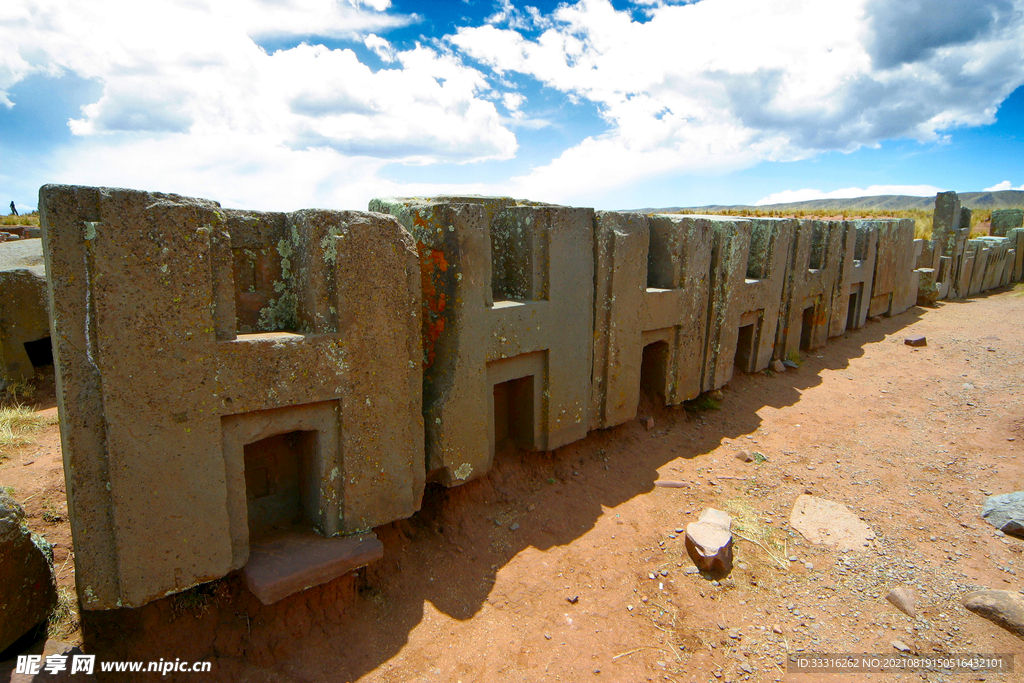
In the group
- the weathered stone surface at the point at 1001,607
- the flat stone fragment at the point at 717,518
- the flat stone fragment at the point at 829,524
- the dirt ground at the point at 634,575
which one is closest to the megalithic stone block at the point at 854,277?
the dirt ground at the point at 634,575

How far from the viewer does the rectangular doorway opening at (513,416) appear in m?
4.76

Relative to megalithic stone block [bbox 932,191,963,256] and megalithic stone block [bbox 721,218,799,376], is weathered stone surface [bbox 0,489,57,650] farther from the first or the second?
megalithic stone block [bbox 932,191,963,256]

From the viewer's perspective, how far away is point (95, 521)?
2.79 m

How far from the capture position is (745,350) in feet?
24.9

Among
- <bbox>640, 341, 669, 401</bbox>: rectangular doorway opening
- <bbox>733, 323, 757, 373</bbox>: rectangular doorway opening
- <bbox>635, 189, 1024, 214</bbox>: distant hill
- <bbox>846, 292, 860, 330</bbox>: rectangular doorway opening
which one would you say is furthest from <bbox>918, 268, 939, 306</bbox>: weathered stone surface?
<bbox>635, 189, 1024, 214</bbox>: distant hill

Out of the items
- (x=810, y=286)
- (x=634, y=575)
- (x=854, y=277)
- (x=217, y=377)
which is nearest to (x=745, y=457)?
(x=634, y=575)

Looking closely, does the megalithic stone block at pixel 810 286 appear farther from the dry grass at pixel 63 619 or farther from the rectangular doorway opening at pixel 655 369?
the dry grass at pixel 63 619

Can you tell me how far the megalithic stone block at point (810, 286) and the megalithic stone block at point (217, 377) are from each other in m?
6.24

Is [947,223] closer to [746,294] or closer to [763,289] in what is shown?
[763,289]

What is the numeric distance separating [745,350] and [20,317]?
8.73m

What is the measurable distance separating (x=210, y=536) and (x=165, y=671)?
2.41ft

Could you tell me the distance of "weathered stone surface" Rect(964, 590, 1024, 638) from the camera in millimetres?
3529

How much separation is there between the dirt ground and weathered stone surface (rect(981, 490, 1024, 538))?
0.29 feet

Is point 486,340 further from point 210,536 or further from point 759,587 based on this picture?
point 759,587
